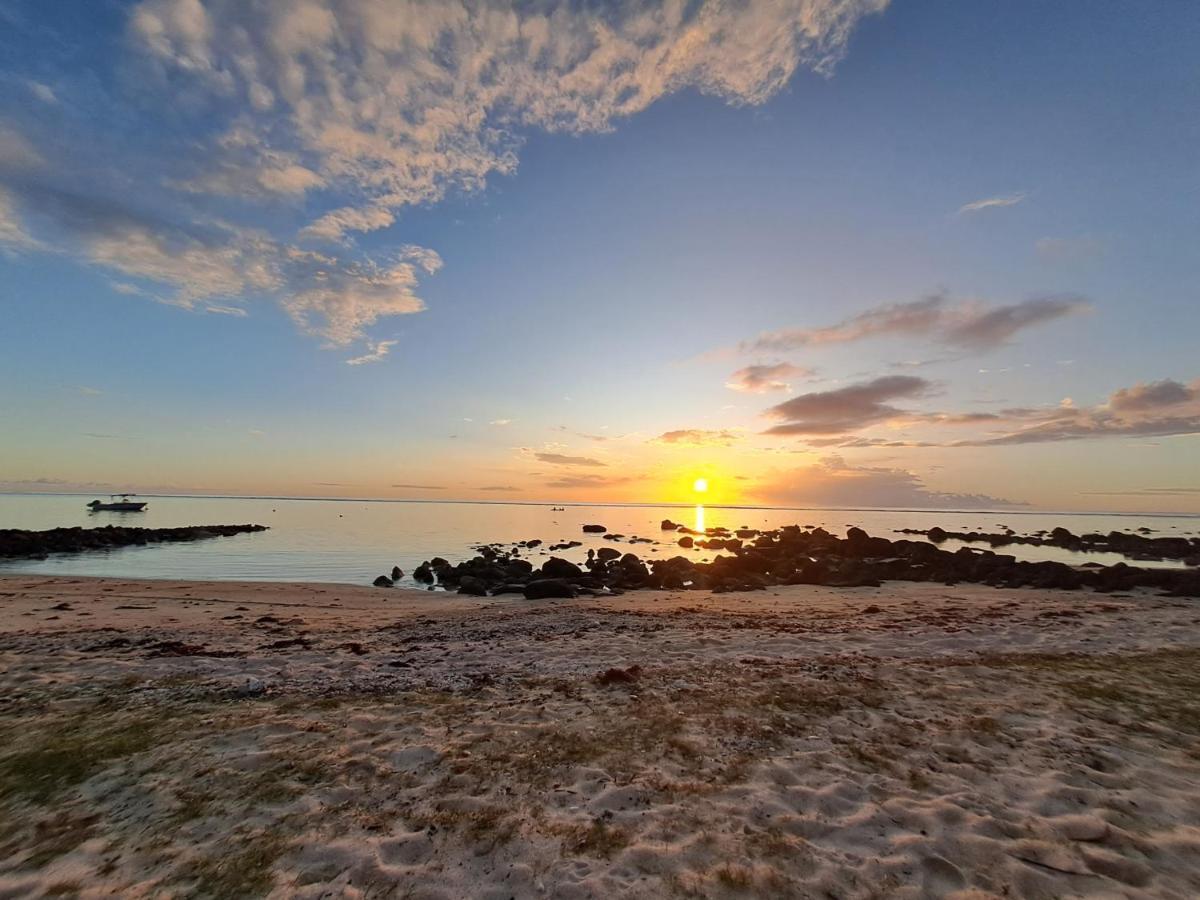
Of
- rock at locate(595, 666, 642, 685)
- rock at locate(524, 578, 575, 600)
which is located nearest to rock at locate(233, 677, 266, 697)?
rock at locate(595, 666, 642, 685)

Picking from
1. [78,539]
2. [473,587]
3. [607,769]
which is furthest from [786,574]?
[78,539]

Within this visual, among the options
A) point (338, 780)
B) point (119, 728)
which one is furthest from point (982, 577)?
point (119, 728)

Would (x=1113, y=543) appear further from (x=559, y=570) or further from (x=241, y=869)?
(x=241, y=869)

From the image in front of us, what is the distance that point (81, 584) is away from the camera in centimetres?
2592

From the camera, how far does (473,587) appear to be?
2753 cm

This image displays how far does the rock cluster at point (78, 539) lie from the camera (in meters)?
41.2

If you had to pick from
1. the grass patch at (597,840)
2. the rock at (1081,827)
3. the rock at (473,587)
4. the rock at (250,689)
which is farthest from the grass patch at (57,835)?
the rock at (473,587)

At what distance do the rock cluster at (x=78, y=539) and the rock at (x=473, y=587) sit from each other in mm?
36938

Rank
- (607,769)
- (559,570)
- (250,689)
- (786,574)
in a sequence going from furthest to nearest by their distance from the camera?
1. (786,574)
2. (559,570)
3. (250,689)
4. (607,769)

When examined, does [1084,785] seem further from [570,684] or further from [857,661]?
[570,684]

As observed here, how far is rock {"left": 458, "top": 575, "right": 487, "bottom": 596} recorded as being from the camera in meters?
27.2

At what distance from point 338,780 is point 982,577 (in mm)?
32352

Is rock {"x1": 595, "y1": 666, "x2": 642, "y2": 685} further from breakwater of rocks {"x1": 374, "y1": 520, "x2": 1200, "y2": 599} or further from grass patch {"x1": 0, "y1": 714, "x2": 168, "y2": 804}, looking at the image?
breakwater of rocks {"x1": 374, "y1": 520, "x2": 1200, "y2": 599}

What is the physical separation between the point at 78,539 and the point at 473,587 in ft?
143
